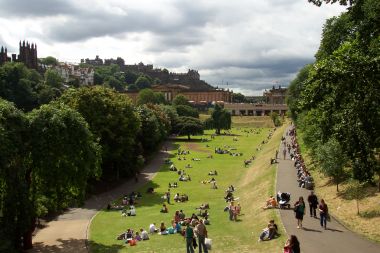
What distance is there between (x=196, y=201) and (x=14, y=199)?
17872 mm

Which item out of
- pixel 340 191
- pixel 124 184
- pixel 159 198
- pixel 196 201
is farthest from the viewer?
pixel 124 184

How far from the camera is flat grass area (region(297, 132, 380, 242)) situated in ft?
67.1

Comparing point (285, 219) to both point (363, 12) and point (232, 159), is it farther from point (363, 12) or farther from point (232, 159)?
point (232, 159)

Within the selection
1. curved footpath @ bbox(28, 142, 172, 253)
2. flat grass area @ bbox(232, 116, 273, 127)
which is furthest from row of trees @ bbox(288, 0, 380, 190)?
flat grass area @ bbox(232, 116, 273, 127)

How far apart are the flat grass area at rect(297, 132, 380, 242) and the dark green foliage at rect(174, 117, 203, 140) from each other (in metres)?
62.8

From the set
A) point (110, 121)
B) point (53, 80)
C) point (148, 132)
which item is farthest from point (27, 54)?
point (110, 121)

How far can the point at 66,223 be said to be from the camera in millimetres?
32156

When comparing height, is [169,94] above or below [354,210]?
above

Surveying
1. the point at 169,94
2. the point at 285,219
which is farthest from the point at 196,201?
the point at 169,94

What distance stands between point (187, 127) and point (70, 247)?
6845 cm

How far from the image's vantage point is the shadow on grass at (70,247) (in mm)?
24594

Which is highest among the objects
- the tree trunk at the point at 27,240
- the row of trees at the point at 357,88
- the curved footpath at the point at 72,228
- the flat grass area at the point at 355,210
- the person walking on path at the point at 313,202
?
the row of trees at the point at 357,88

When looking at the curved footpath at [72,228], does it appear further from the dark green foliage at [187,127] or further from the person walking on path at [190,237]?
the dark green foliage at [187,127]

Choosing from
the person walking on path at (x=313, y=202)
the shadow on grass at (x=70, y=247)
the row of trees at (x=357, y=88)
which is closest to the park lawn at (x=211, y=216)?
the shadow on grass at (x=70, y=247)
